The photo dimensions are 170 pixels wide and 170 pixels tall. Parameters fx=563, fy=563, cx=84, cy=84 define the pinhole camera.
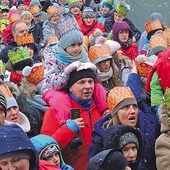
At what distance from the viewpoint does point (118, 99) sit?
4.85 meters

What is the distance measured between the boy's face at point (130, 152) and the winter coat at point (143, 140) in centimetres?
26

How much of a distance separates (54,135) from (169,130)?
1.08 m

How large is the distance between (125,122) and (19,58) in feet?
8.30

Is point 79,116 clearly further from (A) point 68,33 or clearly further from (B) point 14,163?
(B) point 14,163

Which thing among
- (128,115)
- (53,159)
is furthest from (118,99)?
(53,159)

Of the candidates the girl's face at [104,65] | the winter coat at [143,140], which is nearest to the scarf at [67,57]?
the girl's face at [104,65]

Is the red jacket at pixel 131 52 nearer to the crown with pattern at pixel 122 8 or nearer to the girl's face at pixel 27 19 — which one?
the crown with pattern at pixel 122 8

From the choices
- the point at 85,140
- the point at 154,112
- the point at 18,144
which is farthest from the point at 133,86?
the point at 18,144

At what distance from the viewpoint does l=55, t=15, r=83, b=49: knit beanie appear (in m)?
5.66

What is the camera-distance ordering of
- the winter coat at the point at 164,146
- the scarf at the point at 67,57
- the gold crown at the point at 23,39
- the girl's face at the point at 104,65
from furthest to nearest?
the gold crown at the point at 23,39
the girl's face at the point at 104,65
the scarf at the point at 67,57
the winter coat at the point at 164,146

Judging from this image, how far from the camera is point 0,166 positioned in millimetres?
3602

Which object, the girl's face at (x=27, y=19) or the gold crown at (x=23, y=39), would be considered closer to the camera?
the gold crown at (x=23, y=39)

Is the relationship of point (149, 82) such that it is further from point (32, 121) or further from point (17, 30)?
point (17, 30)

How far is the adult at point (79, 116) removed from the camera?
496 centimetres
